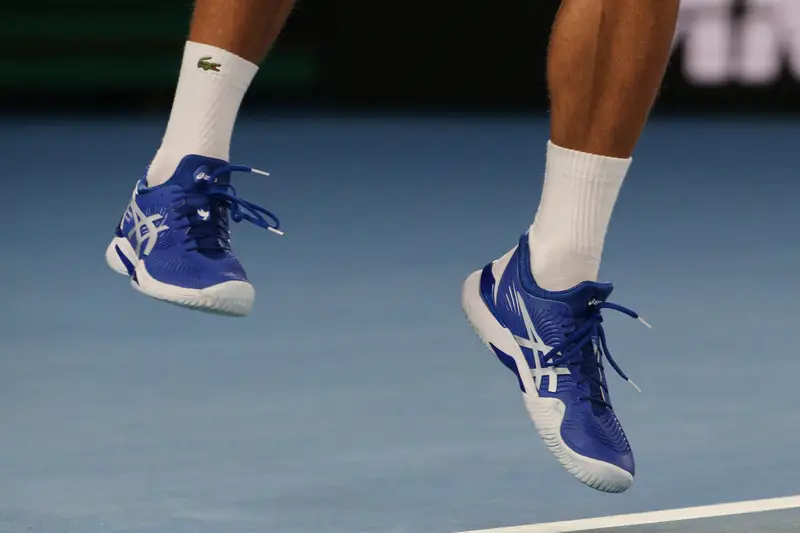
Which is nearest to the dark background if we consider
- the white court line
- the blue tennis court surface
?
the blue tennis court surface

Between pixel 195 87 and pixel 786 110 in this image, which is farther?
pixel 786 110

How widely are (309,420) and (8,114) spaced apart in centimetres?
662

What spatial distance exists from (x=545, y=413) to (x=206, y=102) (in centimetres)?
62

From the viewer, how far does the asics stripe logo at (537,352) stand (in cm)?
229

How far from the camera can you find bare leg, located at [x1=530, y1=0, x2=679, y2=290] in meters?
2.24

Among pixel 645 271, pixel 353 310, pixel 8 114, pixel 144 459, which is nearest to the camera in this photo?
pixel 144 459

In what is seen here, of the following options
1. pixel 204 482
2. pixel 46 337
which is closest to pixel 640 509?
pixel 204 482

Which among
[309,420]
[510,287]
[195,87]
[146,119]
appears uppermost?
[195,87]

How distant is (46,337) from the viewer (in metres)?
3.86

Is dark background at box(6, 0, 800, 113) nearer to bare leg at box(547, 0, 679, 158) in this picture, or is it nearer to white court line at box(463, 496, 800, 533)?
white court line at box(463, 496, 800, 533)

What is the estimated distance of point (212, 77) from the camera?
240cm

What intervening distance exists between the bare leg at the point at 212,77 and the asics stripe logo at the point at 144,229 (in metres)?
0.08

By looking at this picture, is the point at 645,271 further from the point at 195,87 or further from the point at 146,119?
the point at 146,119

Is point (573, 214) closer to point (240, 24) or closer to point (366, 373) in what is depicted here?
point (240, 24)
